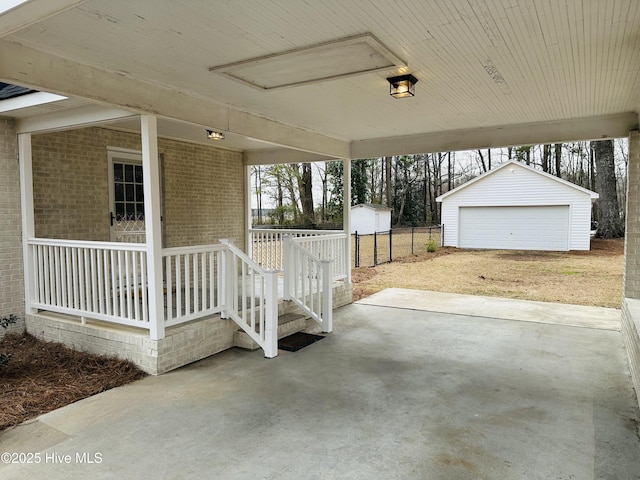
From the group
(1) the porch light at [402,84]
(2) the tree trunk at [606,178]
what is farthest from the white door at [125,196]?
(2) the tree trunk at [606,178]

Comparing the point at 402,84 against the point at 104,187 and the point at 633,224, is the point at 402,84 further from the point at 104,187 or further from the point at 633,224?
the point at 104,187

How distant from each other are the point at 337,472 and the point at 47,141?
516cm

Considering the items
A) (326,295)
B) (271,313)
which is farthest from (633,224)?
(271,313)

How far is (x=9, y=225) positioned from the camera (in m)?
5.10

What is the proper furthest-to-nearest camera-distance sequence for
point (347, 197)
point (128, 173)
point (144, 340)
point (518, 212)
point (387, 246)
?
point (387, 246) → point (518, 212) → point (347, 197) → point (128, 173) → point (144, 340)

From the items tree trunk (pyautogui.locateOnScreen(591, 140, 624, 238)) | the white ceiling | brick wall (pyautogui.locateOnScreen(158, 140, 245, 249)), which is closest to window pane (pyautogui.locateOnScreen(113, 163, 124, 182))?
brick wall (pyautogui.locateOnScreen(158, 140, 245, 249))

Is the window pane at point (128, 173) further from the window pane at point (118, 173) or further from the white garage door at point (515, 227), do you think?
the white garage door at point (515, 227)

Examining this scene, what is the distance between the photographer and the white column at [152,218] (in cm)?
412

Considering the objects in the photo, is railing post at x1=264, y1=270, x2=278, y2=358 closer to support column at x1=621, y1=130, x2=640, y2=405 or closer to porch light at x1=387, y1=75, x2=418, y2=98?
porch light at x1=387, y1=75, x2=418, y2=98

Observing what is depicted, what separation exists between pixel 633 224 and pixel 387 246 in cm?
1269

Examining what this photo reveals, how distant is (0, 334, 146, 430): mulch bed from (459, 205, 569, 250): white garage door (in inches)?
599

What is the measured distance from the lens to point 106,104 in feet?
12.3

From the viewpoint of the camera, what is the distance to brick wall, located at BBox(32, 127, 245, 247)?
5.39m

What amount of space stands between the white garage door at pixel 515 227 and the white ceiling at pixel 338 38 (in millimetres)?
11304
